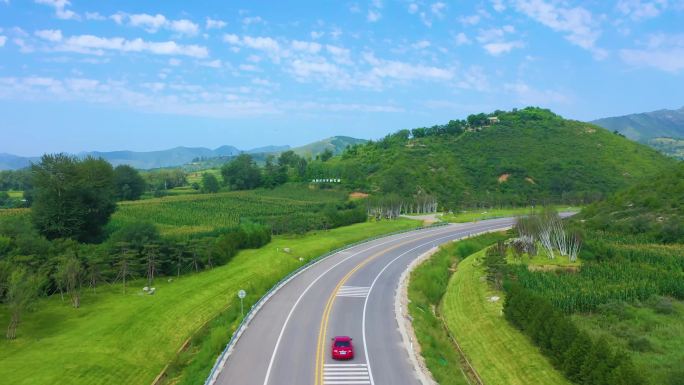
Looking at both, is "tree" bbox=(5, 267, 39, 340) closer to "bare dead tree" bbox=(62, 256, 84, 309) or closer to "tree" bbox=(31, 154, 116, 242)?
"bare dead tree" bbox=(62, 256, 84, 309)

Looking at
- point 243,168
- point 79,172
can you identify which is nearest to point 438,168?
point 243,168

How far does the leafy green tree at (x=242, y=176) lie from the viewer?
15888cm

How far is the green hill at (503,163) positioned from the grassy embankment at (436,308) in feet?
176

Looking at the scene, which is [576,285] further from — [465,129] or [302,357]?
[465,129]

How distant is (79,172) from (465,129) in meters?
148

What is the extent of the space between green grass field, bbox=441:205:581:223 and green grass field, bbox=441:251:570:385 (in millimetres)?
54376

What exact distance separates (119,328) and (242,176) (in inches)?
5007

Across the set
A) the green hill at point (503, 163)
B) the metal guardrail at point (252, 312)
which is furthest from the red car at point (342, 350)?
the green hill at point (503, 163)

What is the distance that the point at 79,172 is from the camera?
68.4 m

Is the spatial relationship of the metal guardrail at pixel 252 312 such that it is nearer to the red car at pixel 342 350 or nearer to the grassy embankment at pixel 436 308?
the red car at pixel 342 350

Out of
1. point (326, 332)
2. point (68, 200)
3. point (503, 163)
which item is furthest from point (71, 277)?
point (503, 163)

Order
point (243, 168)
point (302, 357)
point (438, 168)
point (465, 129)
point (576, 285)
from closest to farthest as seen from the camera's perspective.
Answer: point (302, 357), point (576, 285), point (438, 168), point (243, 168), point (465, 129)

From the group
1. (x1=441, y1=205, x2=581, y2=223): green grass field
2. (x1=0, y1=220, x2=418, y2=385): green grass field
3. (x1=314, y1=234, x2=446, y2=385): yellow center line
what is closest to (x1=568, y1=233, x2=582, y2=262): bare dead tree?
(x1=314, y1=234, x2=446, y2=385): yellow center line

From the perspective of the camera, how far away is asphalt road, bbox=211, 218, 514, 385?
23891 millimetres
